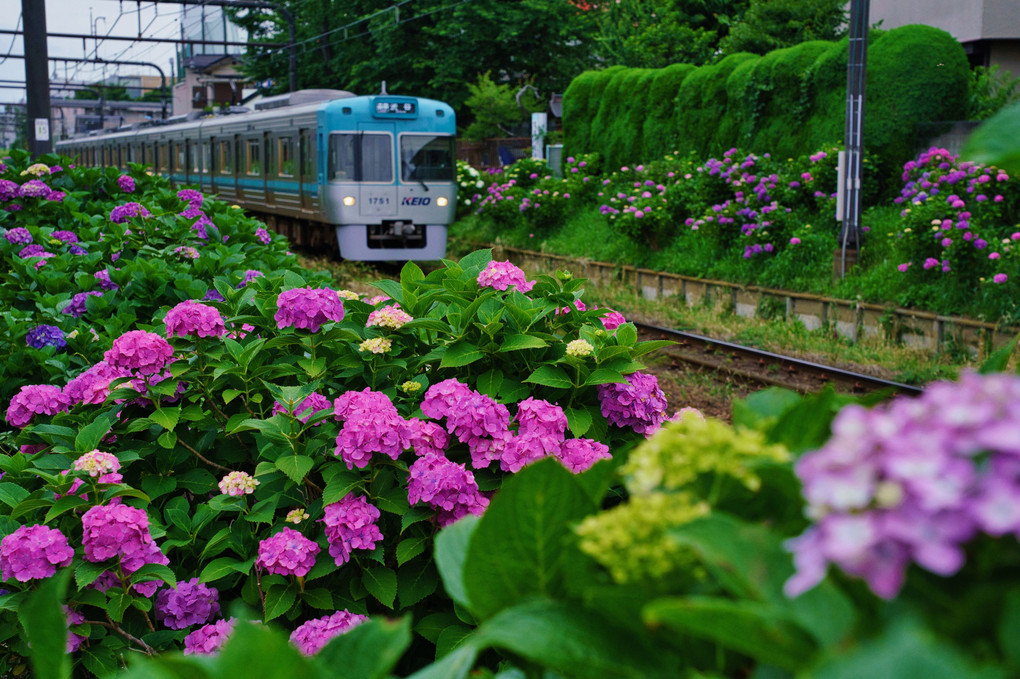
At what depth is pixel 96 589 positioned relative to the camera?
2.35 metres

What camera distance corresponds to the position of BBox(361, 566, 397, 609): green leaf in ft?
7.44

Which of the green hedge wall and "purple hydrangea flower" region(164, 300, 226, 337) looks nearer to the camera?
"purple hydrangea flower" region(164, 300, 226, 337)

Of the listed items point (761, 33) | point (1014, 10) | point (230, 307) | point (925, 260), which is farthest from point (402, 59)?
point (230, 307)

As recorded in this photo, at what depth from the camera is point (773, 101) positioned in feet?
45.4

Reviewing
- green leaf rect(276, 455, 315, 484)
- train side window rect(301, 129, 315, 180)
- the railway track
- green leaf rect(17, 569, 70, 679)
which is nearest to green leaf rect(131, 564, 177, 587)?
green leaf rect(276, 455, 315, 484)

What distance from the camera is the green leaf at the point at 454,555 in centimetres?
108

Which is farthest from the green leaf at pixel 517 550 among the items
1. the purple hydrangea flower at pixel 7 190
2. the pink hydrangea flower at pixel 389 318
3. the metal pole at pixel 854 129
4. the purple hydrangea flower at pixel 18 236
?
the metal pole at pixel 854 129

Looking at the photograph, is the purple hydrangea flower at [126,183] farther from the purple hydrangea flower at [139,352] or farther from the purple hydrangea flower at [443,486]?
the purple hydrangea flower at [443,486]

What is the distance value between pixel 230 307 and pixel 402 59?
28.8 m

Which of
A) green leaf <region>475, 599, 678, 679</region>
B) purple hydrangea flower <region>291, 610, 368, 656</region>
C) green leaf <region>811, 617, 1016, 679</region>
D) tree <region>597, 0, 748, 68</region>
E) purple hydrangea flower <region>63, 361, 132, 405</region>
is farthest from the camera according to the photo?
tree <region>597, 0, 748, 68</region>

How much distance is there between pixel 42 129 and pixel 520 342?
1097 centimetres

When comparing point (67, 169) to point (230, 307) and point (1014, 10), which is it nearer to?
point (230, 307)

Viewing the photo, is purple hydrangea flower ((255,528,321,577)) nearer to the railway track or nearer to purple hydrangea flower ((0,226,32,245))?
purple hydrangea flower ((0,226,32,245))

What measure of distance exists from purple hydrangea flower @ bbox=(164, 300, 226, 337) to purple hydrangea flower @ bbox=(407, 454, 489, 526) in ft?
2.78
